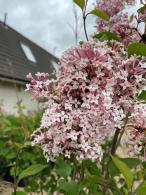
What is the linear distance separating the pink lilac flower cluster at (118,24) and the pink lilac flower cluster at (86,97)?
1.34 feet

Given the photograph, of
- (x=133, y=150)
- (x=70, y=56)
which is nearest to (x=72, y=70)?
(x=70, y=56)

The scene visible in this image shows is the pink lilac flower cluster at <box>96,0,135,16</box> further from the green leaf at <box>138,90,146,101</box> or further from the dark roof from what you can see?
the dark roof

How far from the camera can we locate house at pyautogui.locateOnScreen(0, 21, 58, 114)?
14883 mm

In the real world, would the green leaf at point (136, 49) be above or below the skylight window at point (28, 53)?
below

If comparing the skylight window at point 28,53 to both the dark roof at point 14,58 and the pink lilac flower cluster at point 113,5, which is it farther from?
the pink lilac flower cluster at point 113,5

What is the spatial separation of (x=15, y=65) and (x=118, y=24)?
15385mm

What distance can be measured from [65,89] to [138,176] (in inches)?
63.6

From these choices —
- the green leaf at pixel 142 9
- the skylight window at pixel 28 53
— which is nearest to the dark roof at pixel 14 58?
the skylight window at pixel 28 53

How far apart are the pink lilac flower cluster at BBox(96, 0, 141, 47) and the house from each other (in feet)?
30.5

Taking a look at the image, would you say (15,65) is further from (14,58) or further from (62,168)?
(62,168)

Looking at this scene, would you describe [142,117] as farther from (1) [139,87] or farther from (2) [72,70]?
(2) [72,70]

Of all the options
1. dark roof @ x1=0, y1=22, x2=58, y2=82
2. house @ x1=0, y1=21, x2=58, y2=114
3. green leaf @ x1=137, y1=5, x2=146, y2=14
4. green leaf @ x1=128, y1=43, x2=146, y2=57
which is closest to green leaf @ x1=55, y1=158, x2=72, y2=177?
green leaf @ x1=128, y1=43, x2=146, y2=57

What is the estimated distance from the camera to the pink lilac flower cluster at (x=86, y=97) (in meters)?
1.38

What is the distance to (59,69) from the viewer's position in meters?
1.47
